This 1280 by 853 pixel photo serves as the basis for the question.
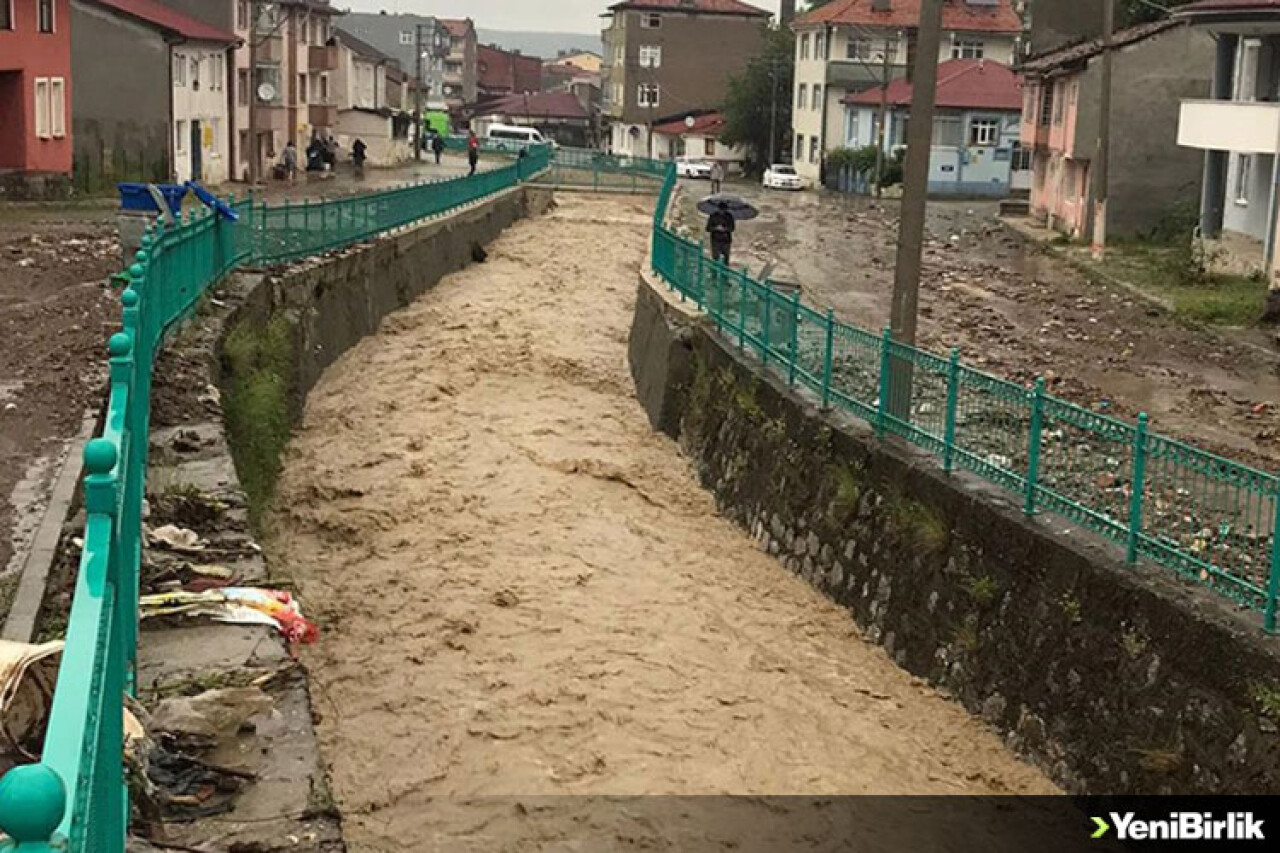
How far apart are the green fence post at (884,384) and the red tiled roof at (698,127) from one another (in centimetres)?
7325

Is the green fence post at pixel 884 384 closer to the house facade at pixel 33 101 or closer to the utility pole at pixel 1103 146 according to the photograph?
the utility pole at pixel 1103 146

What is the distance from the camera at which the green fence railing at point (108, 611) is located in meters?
2.64

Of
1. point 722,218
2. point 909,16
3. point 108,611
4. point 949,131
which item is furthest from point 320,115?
point 108,611

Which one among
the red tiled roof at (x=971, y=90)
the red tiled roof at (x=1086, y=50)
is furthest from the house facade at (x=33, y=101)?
the red tiled roof at (x=971, y=90)

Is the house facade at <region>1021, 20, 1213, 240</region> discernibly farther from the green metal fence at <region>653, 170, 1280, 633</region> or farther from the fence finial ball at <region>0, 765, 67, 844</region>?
the fence finial ball at <region>0, 765, 67, 844</region>

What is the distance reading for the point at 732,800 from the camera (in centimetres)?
1033

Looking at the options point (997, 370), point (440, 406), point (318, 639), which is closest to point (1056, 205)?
point (997, 370)

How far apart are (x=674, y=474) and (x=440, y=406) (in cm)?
397

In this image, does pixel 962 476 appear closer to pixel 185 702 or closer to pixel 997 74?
pixel 185 702

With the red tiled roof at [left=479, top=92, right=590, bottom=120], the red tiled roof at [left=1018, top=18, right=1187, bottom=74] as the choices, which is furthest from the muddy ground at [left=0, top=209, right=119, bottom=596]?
the red tiled roof at [left=479, top=92, right=590, bottom=120]

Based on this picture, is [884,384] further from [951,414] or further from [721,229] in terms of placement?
[721,229]

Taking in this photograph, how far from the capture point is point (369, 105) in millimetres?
83312

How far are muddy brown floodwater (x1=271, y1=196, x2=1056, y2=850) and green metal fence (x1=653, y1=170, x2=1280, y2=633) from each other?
5.55 ft

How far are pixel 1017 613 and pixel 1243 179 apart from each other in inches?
1015
